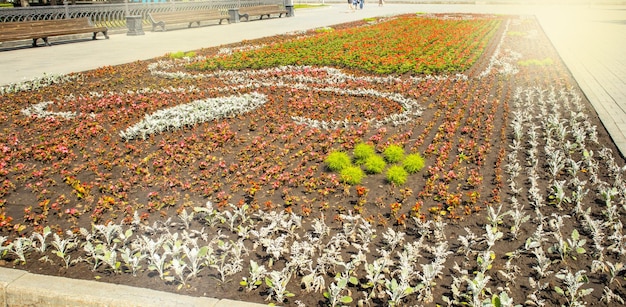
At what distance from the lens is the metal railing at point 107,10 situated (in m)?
18.6

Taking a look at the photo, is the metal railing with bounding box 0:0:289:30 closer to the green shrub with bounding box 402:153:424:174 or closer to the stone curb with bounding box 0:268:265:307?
the stone curb with bounding box 0:268:265:307

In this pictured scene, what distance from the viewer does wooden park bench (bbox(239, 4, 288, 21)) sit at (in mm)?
28478

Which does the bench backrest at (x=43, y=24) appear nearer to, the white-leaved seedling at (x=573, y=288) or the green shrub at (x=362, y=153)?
the green shrub at (x=362, y=153)

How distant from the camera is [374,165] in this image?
19.5ft

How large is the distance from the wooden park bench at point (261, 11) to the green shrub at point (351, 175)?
964 inches

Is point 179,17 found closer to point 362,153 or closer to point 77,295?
point 362,153

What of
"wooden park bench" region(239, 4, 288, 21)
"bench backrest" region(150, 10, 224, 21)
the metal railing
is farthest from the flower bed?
"wooden park bench" region(239, 4, 288, 21)

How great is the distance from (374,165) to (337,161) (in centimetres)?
49

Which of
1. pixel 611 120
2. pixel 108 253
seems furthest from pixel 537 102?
pixel 108 253

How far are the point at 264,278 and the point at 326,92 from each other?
6.63 metres

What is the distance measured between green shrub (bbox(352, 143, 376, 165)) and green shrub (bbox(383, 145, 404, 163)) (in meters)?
0.20

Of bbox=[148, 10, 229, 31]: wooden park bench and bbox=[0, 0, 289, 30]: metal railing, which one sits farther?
bbox=[148, 10, 229, 31]: wooden park bench

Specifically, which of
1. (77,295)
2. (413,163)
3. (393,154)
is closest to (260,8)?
(393,154)

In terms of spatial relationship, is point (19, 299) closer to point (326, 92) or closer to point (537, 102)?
point (326, 92)
